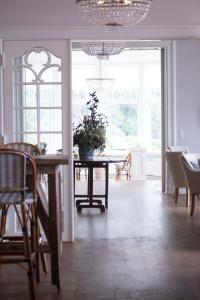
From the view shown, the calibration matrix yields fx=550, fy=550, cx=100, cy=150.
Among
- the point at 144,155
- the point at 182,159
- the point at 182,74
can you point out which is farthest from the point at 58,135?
the point at 144,155

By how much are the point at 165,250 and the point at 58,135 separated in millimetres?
1675

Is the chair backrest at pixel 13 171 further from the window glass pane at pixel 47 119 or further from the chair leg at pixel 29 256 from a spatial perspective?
the window glass pane at pixel 47 119

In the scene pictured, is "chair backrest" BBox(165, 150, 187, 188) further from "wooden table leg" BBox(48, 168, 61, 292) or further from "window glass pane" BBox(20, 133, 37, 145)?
"wooden table leg" BBox(48, 168, 61, 292)

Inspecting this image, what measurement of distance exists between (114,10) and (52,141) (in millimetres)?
2056

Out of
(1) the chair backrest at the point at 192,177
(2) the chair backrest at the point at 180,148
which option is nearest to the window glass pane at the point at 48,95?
(1) the chair backrest at the point at 192,177

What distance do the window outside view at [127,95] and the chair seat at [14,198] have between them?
8762 mm

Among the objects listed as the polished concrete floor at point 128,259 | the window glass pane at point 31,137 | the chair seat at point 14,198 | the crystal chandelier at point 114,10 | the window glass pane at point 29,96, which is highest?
the crystal chandelier at point 114,10

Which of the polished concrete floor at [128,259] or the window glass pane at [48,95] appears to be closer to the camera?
the polished concrete floor at [128,259]

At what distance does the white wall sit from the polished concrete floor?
1.85 metres

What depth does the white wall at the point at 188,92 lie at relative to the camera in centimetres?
974

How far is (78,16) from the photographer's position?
5.91 meters

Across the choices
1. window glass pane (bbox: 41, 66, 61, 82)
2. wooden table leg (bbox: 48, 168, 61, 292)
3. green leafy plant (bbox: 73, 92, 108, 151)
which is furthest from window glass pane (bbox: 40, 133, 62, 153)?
green leafy plant (bbox: 73, 92, 108, 151)

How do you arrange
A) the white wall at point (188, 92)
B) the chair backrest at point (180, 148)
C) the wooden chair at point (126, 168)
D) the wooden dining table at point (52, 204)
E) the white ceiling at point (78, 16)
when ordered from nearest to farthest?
1. the wooden dining table at point (52, 204)
2. the white ceiling at point (78, 16)
3. the chair backrest at point (180, 148)
4. the white wall at point (188, 92)
5. the wooden chair at point (126, 168)

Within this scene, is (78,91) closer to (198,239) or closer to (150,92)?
(150,92)
